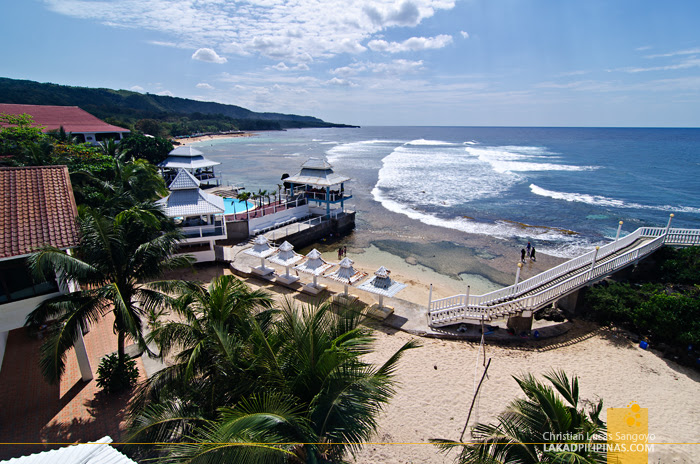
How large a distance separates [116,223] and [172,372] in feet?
13.9

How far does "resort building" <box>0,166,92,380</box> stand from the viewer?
7.86m

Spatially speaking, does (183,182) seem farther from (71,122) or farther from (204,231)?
(71,122)

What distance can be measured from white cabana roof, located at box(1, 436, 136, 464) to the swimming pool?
71.2 ft

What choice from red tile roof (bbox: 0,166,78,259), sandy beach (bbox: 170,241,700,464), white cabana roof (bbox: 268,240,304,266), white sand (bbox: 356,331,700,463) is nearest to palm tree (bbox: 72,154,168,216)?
red tile roof (bbox: 0,166,78,259)

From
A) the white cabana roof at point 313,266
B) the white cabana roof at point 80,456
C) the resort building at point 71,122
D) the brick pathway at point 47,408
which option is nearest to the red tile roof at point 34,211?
the brick pathway at point 47,408

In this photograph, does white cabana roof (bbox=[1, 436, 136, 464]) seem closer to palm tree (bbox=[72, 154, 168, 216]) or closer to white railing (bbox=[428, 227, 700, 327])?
palm tree (bbox=[72, 154, 168, 216])

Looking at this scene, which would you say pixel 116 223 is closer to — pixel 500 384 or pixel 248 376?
pixel 248 376

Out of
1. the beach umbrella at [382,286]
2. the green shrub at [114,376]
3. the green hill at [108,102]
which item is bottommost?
the green shrub at [114,376]

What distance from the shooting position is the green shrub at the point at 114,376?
9086mm

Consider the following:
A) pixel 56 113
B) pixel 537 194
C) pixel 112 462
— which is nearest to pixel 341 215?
pixel 112 462

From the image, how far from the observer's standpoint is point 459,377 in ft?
35.7

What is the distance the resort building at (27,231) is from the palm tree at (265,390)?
3.97 metres

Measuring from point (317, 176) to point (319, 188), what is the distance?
125cm

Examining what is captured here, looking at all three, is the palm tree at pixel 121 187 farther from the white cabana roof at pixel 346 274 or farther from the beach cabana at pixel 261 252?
the white cabana roof at pixel 346 274
